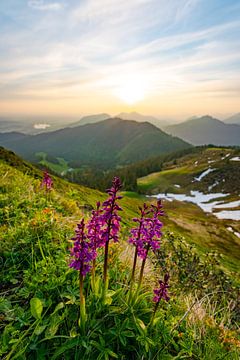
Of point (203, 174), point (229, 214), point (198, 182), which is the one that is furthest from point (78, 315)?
point (203, 174)

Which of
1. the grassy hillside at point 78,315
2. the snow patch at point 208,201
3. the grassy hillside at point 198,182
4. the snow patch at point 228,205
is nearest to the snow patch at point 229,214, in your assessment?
the snow patch at point 208,201

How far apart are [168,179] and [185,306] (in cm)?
13845

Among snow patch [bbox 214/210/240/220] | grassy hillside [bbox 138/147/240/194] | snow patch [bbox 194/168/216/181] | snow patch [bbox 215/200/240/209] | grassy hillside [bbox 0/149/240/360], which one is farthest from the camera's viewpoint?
snow patch [bbox 194/168/216/181]

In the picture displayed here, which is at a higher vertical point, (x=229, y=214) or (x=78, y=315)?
(x=78, y=315)

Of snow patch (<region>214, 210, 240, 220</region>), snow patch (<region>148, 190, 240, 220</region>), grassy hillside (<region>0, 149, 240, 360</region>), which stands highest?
grassy hillside (<region>0, 149, 240, 360</region>)

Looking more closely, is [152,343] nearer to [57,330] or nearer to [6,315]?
[57,330]

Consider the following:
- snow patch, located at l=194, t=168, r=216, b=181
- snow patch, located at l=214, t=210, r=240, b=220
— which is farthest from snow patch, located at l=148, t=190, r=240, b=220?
snow patch, located at l=194, t=168, r=216, b=181

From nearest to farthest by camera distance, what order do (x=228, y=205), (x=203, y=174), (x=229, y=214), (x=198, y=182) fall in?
(x=229, y=214) < (x=228, y=205) < (x=198, y=182) < (x=203, y=174)

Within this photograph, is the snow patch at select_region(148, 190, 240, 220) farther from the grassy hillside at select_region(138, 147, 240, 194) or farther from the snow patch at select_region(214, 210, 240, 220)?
the grassy hillside at select_region(138, 147, 240, 194)

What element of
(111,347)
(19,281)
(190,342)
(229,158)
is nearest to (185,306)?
(190,342)

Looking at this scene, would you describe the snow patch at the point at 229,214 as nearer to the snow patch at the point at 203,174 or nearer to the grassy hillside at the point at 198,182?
the grassy hillside at the point at 198,182

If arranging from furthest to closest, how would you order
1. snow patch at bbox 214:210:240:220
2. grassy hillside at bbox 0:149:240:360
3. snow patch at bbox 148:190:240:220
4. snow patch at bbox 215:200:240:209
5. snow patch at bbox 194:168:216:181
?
snow patch at bbox 194:168:216:181, snow patch at bbox 215:200:240:209, snow patch at bbox 148:190:240:220, snow patch at bbox 214:210:240:220, grassy hillside at bbox 0:149:240:360

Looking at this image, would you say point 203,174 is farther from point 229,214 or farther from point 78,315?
point 78,315

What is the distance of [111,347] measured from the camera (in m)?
3.37
